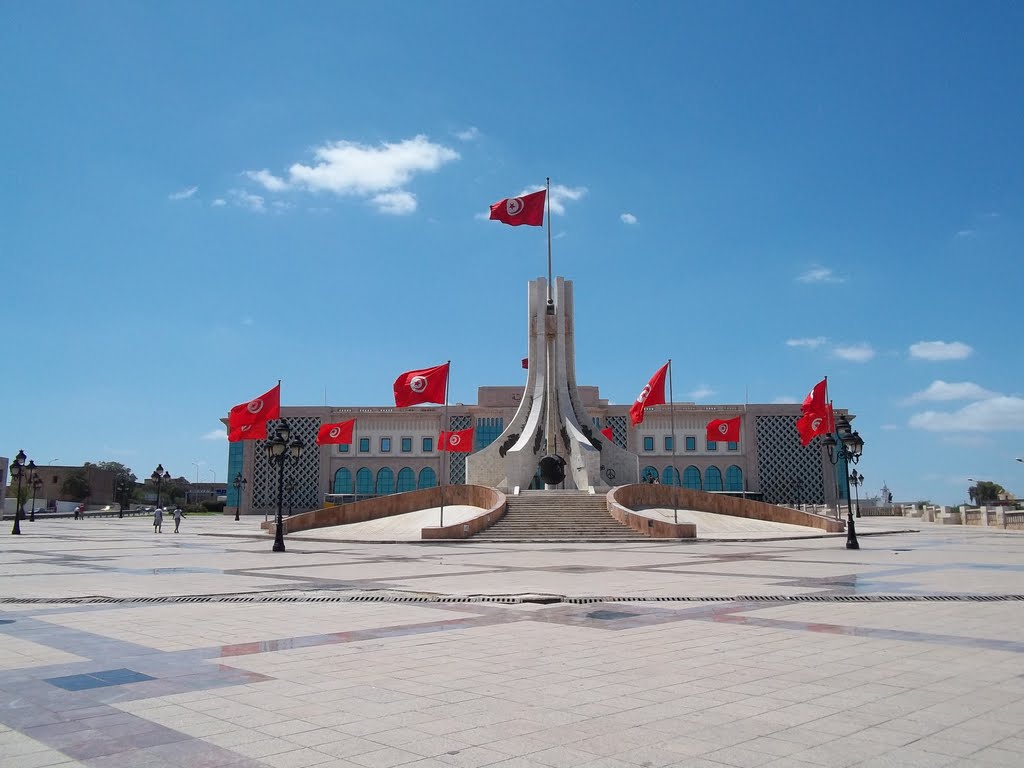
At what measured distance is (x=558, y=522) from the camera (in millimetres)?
26391

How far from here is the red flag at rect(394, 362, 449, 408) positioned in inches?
1069

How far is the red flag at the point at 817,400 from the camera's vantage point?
2956 cm

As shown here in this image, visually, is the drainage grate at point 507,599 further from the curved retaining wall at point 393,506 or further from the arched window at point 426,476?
the arched window at point 426,476

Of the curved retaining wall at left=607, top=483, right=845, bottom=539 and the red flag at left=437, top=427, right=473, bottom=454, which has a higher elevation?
the red flag at left=437, top=427, right=473, bottom=454

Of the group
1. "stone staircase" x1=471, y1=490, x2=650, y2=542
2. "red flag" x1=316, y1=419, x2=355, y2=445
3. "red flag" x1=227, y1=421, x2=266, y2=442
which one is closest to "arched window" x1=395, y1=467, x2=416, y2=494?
"red flag" x1=316, y1=419, x2=355, y2=445

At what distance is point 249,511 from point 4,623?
183 feet

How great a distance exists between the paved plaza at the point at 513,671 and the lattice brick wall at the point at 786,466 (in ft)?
163

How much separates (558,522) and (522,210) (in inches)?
443

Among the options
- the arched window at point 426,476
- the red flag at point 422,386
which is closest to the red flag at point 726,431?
the red flag at point 422,386

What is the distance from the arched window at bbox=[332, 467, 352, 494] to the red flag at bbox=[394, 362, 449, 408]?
3593cm

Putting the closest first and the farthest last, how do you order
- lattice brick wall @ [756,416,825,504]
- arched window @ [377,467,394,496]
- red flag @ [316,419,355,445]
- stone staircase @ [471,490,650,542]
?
stone staircase @ [471,490,650,542] < red flag @ [316,419,355,445] < lattice brick wall @ [756,416,825,504] < arched window @ [377,467,394,496]

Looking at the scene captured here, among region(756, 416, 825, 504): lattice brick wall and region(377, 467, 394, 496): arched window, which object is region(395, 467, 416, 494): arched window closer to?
region(377, 467, 394, 496): arched window

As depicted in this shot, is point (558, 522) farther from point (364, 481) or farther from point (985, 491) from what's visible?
point (985, 491)

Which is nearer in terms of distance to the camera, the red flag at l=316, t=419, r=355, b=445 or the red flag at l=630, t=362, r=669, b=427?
the red flag at l=630, t=362, r=669, b=427
